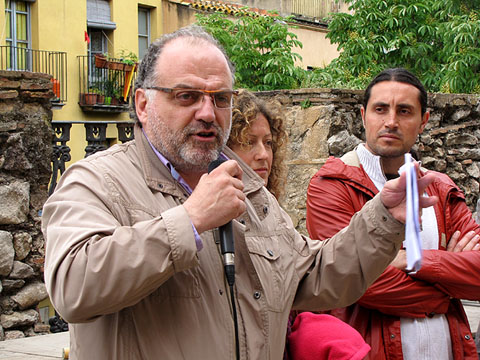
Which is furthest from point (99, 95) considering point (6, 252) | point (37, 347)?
point (37, 347)

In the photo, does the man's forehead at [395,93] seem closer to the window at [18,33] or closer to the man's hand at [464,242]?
the man's hand at [464,242]

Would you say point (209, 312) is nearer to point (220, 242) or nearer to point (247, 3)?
point (220, 242)

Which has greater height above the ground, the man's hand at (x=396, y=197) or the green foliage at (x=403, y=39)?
the green foliage at (x=403, y=39)

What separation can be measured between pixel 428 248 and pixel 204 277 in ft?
4.20

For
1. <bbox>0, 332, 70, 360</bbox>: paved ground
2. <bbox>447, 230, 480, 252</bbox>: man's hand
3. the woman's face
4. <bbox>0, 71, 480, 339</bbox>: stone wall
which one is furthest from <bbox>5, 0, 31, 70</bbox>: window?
<bbox>447, 230, 480, 252</bbox>: man's hand

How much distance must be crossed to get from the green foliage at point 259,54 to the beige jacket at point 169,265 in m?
7.70

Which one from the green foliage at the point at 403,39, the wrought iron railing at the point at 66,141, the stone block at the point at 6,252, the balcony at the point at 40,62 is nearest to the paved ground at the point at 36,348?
the stone block at the point at 6,252

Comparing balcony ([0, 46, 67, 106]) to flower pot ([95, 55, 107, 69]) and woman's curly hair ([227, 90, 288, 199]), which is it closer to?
flower pot ([95, 55, 107, 69])

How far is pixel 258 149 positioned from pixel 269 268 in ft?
3.93

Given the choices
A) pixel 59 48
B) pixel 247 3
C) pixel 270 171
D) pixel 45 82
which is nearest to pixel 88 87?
pixel 59 48

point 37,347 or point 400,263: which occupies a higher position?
point 400,263

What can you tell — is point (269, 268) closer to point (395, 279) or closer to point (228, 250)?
point (228, 250)

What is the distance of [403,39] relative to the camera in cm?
1063

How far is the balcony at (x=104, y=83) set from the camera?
730 inches
